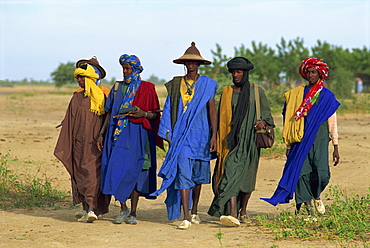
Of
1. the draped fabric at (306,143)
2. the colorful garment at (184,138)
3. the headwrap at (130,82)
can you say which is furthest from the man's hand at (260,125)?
the headwrap at (130,82)

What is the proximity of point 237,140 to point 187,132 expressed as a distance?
1.89ft


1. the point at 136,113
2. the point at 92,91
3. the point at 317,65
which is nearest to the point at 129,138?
the point at 136,113

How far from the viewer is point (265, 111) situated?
701 centimetres

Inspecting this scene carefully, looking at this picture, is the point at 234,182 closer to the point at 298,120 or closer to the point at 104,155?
the point at 298,120

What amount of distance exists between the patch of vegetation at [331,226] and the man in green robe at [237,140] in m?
0.42

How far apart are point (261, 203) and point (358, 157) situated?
13.8ft

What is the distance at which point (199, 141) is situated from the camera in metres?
7.06

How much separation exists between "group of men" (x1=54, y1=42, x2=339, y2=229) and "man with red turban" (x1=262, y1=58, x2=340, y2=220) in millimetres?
11

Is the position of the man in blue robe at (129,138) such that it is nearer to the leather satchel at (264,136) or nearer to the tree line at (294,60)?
the leather satchel at (264,136)

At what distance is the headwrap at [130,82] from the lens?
723 centimetres

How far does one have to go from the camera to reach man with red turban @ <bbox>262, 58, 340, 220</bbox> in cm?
691

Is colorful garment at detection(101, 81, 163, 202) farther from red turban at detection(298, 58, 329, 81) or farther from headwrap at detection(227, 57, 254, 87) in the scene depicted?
red turban at detection(298, 58, 329, 81)

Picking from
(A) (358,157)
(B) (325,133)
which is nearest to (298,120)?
(B) (325,133)

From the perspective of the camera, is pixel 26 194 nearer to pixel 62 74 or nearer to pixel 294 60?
pixel 294 60
